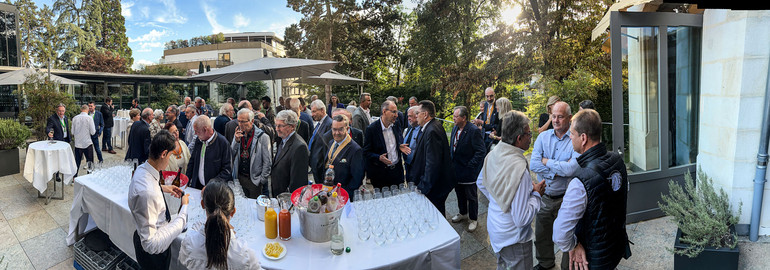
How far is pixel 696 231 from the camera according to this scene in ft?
9.74

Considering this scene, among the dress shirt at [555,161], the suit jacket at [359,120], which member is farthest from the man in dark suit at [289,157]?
the suit jacket at [359,120]

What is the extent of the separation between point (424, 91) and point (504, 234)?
18.9 meters

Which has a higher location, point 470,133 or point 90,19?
point 90,19

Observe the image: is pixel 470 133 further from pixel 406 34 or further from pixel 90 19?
pixel 90 19

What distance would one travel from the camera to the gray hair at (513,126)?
8.10 ft

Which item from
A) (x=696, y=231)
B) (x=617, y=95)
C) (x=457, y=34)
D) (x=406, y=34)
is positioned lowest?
(x=696, y=231)

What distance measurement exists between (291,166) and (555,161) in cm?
247

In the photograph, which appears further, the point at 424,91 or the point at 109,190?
the point at 424,91

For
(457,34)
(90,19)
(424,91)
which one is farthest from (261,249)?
(90,19)

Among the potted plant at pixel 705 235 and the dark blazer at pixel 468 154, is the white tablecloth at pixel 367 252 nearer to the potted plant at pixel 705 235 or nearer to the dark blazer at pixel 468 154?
the dark blazer at pixel 468 154

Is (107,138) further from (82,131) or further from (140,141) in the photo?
(140,141)

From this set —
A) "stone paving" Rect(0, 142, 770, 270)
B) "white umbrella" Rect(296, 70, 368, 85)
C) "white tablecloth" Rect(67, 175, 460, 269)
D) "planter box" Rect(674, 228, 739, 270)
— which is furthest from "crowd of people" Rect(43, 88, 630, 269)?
"white umbrella" Rect(296, 70, 368, 85)

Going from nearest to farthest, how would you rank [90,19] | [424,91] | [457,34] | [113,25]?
[457,34] → [424,91] → [90,19] → [113,25]

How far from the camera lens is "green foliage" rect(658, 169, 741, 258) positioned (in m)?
2.93
